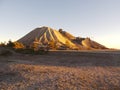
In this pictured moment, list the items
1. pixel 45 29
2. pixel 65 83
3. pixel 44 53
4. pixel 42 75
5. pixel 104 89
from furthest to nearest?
pixel 45 29
pixel 44 53
pixel 42 75
pixel 65 83
pixel 104 89

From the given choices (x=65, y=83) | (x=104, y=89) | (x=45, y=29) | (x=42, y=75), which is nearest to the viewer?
(x=104, y=89)

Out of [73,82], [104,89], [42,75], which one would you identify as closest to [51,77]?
[42,75]

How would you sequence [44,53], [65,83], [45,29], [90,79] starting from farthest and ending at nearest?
[45,29]
[44,53]
[90,79]
[65,83]

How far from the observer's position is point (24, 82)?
10.7m

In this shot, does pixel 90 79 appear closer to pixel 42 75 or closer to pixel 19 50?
pixel 42 75

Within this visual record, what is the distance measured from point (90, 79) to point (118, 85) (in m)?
1.80

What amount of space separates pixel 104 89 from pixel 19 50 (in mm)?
26718

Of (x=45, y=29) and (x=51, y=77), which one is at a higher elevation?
(x=45, y=29)

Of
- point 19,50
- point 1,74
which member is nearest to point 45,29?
point 19,50

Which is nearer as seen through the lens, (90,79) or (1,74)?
(90,79)

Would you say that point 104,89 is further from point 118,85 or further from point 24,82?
point 24,82

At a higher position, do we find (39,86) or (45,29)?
(45,29)

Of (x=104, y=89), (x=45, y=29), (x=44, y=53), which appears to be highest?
(x=45, y=29)

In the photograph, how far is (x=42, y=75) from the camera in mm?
12430
